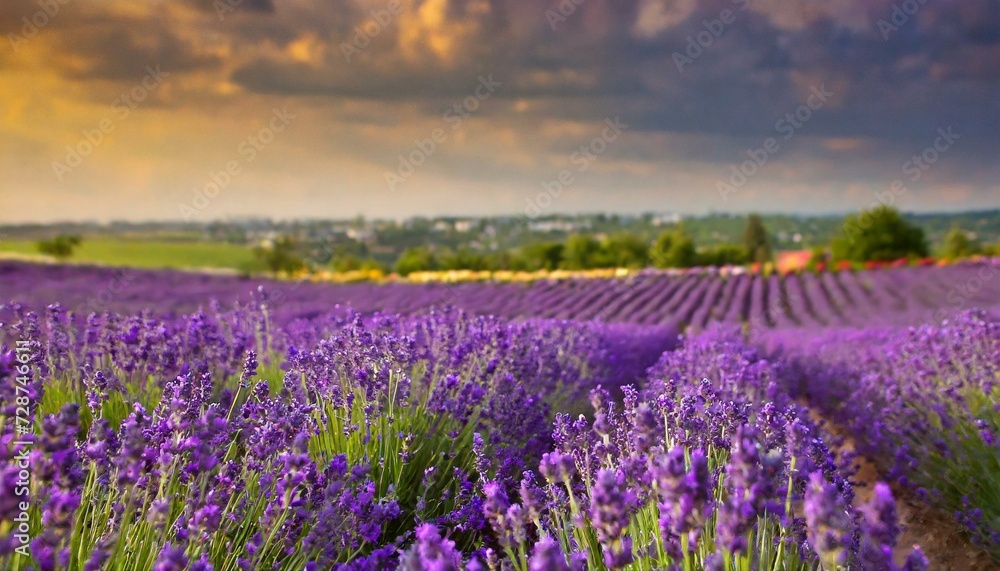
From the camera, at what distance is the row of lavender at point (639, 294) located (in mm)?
11000

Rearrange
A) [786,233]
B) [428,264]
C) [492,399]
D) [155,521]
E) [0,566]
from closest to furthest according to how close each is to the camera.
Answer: [0,566]
[155,521]
[492,399]
[428,264]
[786,233]

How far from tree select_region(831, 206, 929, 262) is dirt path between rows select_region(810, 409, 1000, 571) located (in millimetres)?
30794

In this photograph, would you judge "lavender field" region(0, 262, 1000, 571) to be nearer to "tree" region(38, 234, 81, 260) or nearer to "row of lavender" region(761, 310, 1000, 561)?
"row of lavender" region(761, 310, 1000, 561)

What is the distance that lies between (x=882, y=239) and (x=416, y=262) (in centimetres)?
2178

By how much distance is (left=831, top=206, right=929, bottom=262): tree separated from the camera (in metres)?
32.0

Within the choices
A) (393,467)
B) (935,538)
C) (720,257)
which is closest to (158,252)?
(720,257)

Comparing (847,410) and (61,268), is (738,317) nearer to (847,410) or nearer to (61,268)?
(847,410)

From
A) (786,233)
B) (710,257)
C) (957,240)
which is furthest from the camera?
(786,233)

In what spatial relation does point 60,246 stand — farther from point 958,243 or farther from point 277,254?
point 958,243

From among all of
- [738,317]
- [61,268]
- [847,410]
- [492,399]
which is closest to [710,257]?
[738,317]

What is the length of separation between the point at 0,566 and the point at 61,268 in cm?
1716

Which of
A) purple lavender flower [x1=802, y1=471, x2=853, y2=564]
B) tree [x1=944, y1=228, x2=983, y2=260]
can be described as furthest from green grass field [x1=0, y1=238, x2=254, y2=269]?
tree [x1=944, y1=228, x2=983, y2=260]

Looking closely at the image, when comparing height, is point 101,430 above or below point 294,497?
above

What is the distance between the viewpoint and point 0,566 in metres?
1.29
